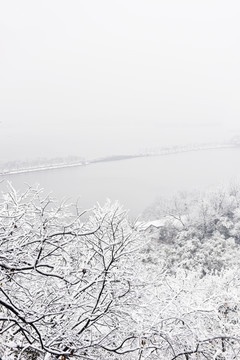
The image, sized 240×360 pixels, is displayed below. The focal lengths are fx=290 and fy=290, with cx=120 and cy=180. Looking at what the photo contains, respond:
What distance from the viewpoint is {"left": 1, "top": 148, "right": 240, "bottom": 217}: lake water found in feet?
142

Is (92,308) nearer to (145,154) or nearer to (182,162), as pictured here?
(182,162)

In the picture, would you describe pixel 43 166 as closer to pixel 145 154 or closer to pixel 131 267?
pixel 145 154

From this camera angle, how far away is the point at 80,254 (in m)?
3.08

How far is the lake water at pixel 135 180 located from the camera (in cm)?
4334

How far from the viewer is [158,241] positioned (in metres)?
28.9

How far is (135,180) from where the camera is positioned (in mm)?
58062

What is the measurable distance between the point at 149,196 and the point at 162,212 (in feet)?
35.8

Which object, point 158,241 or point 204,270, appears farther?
point 158,241

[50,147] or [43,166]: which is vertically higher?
[50,147]

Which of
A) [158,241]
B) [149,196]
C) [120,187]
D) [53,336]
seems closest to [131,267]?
[53,336]

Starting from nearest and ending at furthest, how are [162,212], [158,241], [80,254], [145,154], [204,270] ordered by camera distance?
1. [80,254]
2. [204,270]
3. [158,241]
4. [162,212]
5. [145,154]

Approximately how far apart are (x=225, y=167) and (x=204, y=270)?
182 feet

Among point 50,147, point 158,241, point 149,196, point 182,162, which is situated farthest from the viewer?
point 50,147

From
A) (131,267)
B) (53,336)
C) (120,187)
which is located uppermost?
(131,267)
